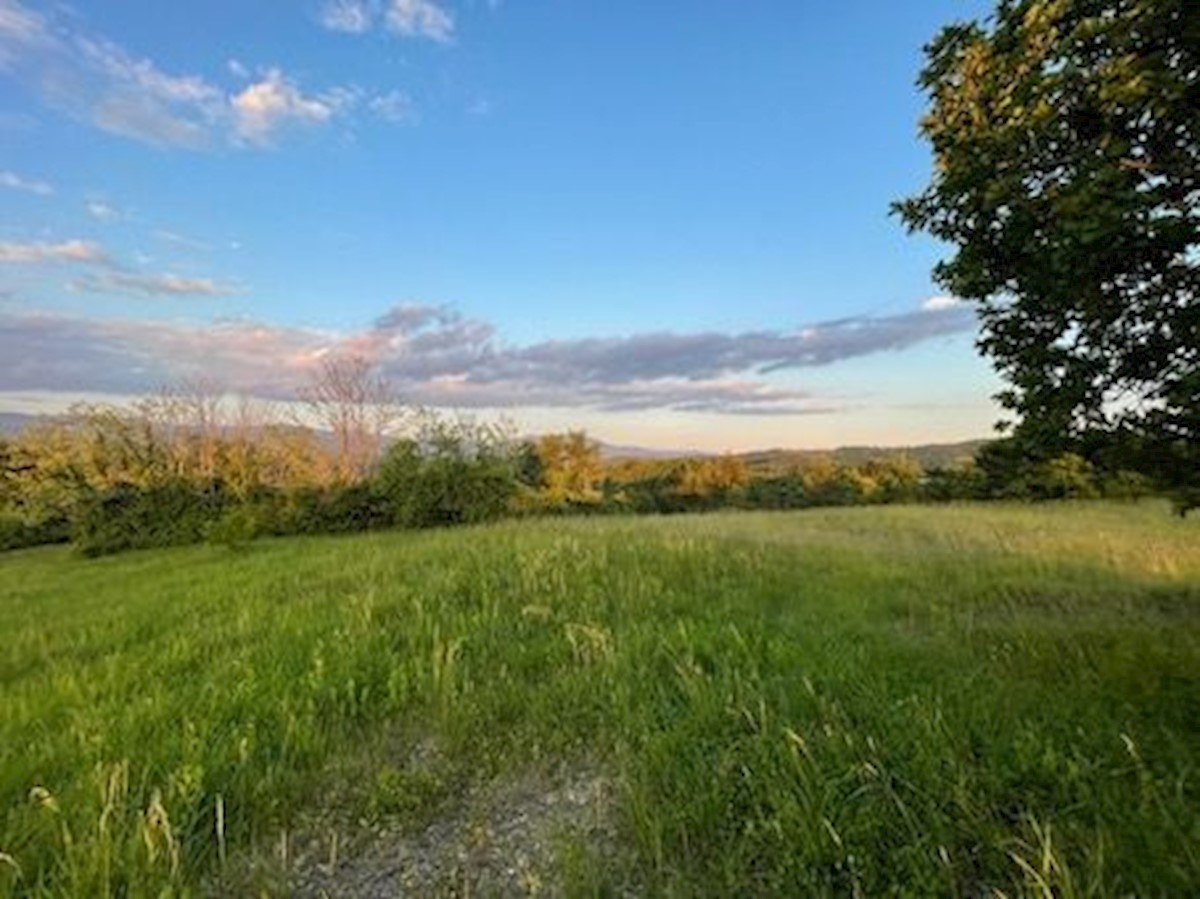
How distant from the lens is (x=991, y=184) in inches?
217

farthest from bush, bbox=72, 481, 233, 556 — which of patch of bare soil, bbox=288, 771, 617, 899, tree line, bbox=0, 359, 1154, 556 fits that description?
patch of bare soil, bbox=288, 771, 617, 899

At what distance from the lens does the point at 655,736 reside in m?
4.27

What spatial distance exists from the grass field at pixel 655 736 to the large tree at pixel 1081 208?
6.28 ft

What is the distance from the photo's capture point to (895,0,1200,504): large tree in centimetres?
480

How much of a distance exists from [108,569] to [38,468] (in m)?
32.2

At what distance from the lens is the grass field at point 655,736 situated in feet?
10.3

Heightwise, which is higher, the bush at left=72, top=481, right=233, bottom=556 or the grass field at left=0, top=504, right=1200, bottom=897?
the grass field at left=0, top=504, right=1200, bottom=897

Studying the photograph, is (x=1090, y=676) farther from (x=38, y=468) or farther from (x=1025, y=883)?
(x=38, y=468)

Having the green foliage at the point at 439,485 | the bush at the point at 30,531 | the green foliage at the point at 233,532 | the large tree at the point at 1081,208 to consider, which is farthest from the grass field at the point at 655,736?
the bush at the point at 30,531

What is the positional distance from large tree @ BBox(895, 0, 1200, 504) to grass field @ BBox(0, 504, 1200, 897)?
1.92 m

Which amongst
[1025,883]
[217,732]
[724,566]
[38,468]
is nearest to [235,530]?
[724,566]

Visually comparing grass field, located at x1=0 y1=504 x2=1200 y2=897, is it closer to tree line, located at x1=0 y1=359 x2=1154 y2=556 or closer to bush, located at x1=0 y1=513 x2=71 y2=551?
tree line, located at x1=0 y1=359 x2=1154 y2=556

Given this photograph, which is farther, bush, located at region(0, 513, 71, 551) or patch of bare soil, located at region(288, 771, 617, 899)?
bush, located at region(0, 513, 71, 551)

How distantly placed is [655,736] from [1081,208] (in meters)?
4.27
